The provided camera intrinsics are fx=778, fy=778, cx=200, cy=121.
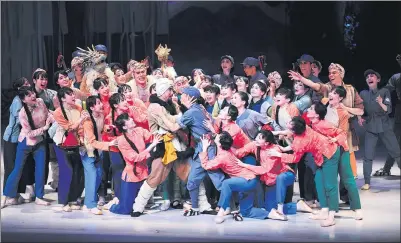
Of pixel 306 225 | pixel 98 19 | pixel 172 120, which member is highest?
pixel 98 19

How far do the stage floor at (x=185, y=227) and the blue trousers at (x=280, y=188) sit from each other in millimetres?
193

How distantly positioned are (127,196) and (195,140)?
2.50ft

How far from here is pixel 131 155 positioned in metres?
6.57

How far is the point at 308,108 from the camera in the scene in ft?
21.7

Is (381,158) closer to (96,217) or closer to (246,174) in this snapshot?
(246,174)

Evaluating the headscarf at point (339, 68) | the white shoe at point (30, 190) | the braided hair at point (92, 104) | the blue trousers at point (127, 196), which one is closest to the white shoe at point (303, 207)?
the headscarf at point (339, 68)

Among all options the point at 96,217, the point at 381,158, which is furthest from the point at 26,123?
the point at 381,158

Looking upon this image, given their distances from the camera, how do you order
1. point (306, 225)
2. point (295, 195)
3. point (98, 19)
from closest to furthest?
point (306, 225) < point (295, 195) < point (98, 19)

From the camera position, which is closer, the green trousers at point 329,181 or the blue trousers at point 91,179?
the green trousers at point 329,181

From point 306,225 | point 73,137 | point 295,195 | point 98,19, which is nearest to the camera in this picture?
point 306,225

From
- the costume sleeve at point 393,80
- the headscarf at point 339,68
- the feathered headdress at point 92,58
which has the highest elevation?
the feathered headdress at point 92,58

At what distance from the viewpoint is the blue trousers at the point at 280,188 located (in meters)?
6.49

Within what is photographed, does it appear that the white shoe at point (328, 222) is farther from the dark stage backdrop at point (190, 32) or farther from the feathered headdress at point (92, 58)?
the feathered headdress at point (92, 58)

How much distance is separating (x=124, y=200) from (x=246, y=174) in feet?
3.61
